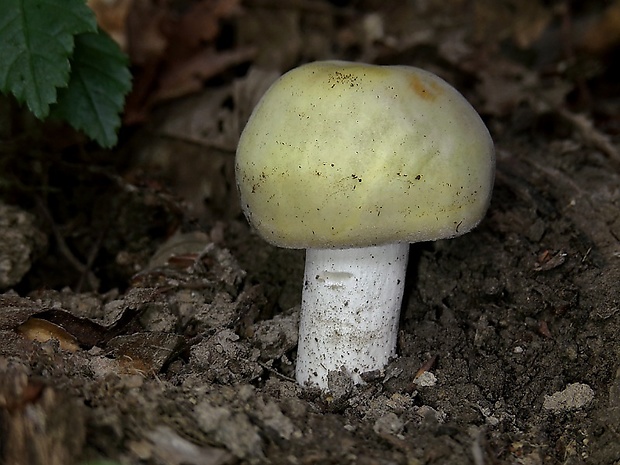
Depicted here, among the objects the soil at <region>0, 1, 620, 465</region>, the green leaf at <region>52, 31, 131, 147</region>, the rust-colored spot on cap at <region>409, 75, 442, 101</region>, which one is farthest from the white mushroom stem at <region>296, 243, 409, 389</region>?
the green leaf at <region>52, 31, 131, 147</region>

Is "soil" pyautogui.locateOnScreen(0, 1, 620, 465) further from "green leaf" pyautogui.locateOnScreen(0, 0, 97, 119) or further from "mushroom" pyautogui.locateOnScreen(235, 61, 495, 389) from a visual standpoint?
"green leaf" pyautogui.locateOnScreen(0, 0, 97, 119)

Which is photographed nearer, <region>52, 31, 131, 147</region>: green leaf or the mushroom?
the mushroom

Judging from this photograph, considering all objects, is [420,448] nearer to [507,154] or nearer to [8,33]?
[507,154]

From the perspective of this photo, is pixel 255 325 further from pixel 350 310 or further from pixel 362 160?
pixel 362 160

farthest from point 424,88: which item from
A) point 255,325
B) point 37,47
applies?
point 37,47

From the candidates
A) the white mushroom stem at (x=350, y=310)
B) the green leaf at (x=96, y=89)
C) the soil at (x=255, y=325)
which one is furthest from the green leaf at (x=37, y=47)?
the white mushroom stem at (x=350, y=310)

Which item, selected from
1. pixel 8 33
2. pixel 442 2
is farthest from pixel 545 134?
pixel 8 33
